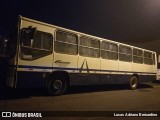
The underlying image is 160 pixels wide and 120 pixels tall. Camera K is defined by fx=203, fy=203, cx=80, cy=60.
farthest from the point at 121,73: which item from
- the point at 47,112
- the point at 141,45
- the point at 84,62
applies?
the point at 141,45

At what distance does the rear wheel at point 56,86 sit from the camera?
30.2 feet

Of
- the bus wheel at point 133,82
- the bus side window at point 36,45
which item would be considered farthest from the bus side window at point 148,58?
the bus side window at point 36,45

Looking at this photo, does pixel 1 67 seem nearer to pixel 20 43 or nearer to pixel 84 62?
pixel 20 43

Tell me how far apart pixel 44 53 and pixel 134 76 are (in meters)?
8.75

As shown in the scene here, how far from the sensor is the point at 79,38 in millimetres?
10883

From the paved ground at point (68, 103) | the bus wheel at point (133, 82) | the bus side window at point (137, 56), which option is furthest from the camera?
the bus side window at point (137, 56)

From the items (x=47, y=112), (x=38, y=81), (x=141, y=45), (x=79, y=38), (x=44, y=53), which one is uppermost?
(x=141, y=45)

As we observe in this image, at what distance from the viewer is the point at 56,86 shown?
9500 millimetres

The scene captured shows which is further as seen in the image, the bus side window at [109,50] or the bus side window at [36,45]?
the bus side window at [109,50]

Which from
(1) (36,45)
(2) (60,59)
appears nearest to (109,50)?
(2) (60,59)

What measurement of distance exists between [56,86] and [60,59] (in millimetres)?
1291

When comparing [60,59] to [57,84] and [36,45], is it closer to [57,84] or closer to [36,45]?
[57,84]

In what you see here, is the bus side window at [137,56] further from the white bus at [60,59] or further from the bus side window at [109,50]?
the bus side window at [109,50]

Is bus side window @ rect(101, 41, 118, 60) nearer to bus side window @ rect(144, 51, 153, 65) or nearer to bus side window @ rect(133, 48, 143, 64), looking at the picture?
bus side window @ rect(133, 48, 143, 64)
